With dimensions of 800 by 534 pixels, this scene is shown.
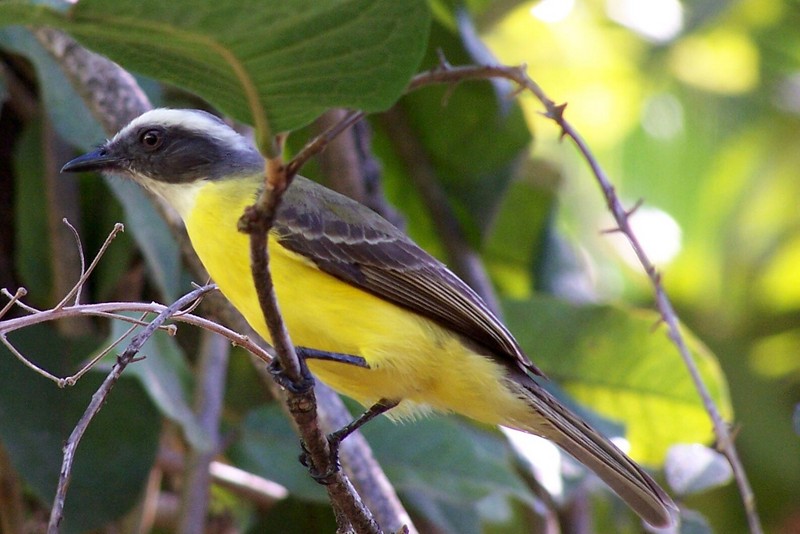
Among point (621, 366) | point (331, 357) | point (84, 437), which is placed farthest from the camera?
point (621, 366)

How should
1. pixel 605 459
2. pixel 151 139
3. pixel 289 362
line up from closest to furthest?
pixel 289 362, pixel 605 459, pixel 151 139

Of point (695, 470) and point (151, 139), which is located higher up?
point (695, 470)

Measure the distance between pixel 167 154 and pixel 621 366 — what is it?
70.1 inches

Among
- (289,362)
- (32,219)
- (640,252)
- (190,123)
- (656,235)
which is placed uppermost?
(656,235)

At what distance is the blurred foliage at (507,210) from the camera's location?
1.48 m

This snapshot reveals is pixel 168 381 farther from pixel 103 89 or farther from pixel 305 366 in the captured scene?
pixel 305 366

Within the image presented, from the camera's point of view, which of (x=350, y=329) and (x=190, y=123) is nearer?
(x=350, y=329)

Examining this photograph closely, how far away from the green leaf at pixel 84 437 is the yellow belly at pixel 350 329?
Answer: 70 centimetres

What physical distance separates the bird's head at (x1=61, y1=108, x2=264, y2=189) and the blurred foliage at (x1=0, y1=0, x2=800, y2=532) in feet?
0.73

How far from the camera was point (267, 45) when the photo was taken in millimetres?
1445

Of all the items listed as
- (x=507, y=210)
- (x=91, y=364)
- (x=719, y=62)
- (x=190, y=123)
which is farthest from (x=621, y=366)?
(x=91, y=364)

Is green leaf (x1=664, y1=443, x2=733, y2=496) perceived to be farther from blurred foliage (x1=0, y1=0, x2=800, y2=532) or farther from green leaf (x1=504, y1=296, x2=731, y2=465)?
green leaf (x1=504, y1=296, x2=731, y2=465)

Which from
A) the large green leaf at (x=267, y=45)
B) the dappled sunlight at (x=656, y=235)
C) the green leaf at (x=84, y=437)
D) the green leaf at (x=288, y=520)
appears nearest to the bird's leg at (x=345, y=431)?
the green leaf at (x=84, y=437)

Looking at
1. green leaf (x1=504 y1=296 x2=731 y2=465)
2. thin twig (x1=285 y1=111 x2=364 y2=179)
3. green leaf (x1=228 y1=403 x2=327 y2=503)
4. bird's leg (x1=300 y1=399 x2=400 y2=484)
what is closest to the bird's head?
bird's leg (x1=300 y1=399 x2=400 y2=484)
